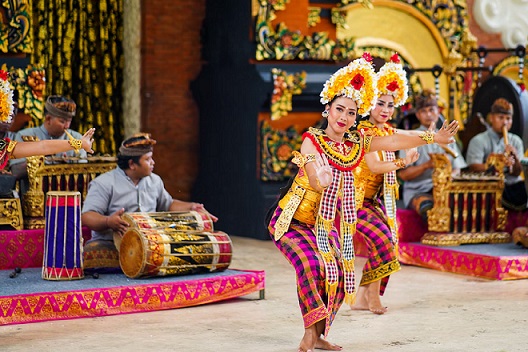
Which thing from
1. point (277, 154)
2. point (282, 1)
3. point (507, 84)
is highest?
point (282, 1)

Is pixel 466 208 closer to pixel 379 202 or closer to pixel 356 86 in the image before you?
pixel 379 202

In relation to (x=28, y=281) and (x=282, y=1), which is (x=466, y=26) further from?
(x=28, y=281)

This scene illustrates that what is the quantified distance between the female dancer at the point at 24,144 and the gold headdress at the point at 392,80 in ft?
6.70

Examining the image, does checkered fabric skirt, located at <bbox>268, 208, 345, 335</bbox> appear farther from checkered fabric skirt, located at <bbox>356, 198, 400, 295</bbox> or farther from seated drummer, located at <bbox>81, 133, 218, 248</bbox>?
seated drummer, located at <bbox>81, 133, 218, 248</bbox>

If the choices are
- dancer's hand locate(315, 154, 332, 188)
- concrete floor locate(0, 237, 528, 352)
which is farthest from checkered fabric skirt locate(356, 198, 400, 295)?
dancer's hand locate(315, 154, 332, 188)

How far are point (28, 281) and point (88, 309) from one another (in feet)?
1.98

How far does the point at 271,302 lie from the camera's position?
7645mm

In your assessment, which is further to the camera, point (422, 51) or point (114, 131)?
point (422, 51)

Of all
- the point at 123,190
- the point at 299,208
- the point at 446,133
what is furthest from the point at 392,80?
the point at 123,190

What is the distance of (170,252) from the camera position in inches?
293

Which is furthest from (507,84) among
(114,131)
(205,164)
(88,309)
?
(88,309)

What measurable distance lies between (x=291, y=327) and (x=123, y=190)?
1809mm

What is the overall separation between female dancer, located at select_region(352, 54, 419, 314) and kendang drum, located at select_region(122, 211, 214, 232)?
114 cm

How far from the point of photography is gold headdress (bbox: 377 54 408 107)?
7.45 m
